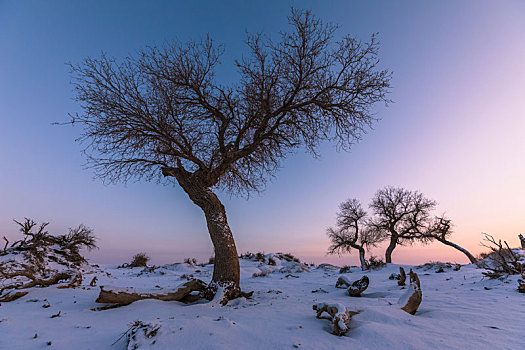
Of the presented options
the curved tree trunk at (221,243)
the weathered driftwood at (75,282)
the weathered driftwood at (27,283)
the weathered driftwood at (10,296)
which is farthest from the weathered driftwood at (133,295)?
the weathered driftwood at (75,282)

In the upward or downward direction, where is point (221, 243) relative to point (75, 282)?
upward

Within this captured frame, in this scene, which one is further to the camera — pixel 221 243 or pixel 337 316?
pixel 221 243

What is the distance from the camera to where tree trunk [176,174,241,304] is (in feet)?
18.0

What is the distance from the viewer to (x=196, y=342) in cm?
252

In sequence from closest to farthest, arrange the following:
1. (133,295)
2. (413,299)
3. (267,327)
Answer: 1. (267,327)
2. (413,299)
3. (133,295)

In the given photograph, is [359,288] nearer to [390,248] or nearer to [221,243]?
[221,243]

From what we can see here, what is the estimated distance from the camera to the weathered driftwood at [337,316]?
9.18 ft

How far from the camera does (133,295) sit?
462 centimetres

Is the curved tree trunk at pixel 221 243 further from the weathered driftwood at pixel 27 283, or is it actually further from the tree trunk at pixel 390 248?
the tree trunk at pixel 390 248

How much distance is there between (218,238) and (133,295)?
2.05 m

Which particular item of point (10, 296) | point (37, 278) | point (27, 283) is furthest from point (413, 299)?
point (37, 278)

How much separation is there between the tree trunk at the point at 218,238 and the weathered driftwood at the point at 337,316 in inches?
95.6

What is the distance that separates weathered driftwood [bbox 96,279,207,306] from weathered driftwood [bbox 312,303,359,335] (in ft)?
10.3

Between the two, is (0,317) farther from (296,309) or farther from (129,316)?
(296,309)
